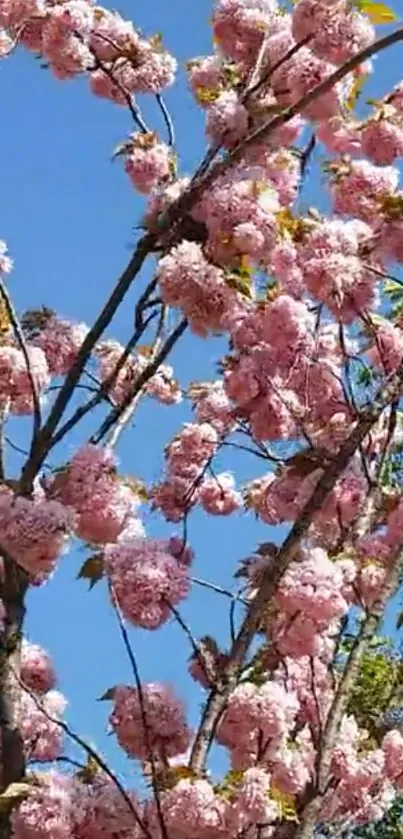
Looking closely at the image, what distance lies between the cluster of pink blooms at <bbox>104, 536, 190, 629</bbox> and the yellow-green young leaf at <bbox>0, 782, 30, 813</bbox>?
429 millimetres

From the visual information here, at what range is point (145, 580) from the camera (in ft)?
10.8

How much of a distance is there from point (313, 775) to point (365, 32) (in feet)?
6.04

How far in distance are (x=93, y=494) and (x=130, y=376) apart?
143 centimetres

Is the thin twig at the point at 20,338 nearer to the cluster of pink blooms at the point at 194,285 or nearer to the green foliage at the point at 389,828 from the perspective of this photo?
the cluster of pink blooms at the point at 194,285

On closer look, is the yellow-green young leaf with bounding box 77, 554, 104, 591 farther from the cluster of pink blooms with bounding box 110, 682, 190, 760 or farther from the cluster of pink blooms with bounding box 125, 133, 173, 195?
the cluster of pink blooms with bounding box 125, 133, 173, 195

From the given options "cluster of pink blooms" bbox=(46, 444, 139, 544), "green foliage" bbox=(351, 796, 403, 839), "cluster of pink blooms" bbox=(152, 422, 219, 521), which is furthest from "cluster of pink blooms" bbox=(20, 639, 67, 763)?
"green foliage" bbox=(351, 796, 403, 839)

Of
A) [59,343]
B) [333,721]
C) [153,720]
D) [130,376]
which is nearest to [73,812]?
[153,720]

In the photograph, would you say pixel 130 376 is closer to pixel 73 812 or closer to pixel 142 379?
pixel 142 379

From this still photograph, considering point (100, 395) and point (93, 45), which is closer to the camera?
point (100, 395)

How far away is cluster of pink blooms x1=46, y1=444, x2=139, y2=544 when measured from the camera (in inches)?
137

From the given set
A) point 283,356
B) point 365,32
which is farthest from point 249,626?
point 365,32

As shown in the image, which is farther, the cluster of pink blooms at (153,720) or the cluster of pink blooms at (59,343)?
the cluster of pink blooms at (59,343)

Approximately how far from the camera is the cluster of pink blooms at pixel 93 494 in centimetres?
348

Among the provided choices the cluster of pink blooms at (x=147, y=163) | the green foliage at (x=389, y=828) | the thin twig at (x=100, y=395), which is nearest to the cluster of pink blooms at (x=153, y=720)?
the thin twig at (x=100, y=395)
